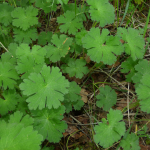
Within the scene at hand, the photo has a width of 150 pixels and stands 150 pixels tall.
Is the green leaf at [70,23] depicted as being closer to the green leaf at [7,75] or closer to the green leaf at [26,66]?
the green leaf at [26,66]

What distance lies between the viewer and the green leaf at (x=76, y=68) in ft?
10.6

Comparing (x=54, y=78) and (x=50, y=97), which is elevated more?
(x=54, y=78)

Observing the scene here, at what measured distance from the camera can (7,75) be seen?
2662 millimetres

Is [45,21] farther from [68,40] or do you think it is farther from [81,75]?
[81,75]

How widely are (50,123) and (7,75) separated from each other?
1.11 metres

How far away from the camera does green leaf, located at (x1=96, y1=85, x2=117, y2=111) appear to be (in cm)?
305

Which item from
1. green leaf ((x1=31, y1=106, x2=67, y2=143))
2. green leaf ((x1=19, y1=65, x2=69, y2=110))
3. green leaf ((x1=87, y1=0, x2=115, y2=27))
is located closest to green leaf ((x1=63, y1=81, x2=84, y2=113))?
green leaf ((x1=31, y1=106, x2=67, y2=143))

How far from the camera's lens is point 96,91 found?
11.0 feet

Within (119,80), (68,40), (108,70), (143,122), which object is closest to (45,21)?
(68,40)

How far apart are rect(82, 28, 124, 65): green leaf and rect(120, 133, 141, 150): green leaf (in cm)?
134

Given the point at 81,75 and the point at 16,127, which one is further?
the point at 81,75

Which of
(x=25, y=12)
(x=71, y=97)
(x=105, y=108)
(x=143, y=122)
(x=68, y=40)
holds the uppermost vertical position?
(x=25, y=12)

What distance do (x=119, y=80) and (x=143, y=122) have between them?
3.28 feet

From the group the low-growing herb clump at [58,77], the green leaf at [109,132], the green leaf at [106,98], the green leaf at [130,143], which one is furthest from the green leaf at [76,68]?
the green leaf at [130,143]
